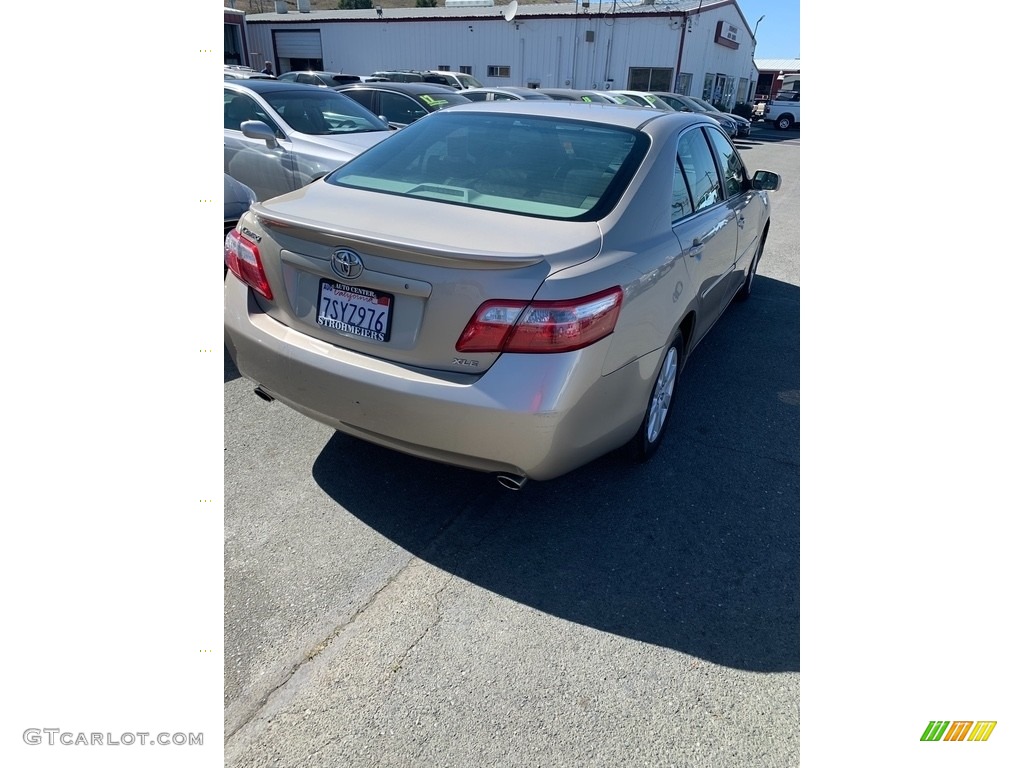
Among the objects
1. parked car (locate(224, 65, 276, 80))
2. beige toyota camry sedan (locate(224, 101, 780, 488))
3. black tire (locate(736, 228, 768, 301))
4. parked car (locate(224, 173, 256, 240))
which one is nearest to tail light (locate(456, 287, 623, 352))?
beige toyota camry sedan (locate(224, 101, 780, 488))

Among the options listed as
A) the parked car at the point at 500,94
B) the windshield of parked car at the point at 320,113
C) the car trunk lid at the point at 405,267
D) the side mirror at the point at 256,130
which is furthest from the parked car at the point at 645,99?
the car trunk lid at the point at 405,267

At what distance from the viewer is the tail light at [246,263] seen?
2.57 m

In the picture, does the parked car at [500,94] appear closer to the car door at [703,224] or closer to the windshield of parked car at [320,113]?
the windshield of parked car at [320,113]

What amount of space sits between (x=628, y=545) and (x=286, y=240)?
1853mm

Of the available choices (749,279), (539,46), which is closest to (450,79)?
(539,46)

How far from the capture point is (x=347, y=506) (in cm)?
276

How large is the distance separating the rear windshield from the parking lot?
127cm

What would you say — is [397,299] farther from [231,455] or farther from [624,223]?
[231,455]

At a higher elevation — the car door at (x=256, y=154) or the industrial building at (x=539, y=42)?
the industrial building at (x=539, y=42)

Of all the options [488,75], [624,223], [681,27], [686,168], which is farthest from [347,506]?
[488,75]

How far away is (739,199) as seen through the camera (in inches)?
166

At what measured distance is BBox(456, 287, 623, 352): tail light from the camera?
2.14 m

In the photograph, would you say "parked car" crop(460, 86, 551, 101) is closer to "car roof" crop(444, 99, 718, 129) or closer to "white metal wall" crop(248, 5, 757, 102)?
"car roof" crop(444, 99, 718, 129)
